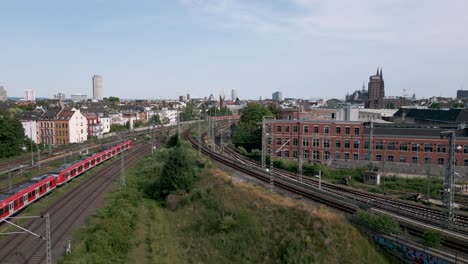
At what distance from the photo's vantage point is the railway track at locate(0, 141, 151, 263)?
845 inches

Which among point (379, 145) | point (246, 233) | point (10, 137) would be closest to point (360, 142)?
point (379, 145)

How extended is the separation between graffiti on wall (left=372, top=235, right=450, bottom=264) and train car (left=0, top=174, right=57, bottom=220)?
24621 mm

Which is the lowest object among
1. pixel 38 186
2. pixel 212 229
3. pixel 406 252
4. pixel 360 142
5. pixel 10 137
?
pixel 212 229

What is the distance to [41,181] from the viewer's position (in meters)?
32.1

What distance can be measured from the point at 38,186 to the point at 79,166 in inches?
413

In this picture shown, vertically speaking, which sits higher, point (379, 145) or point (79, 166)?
point (379, 145)

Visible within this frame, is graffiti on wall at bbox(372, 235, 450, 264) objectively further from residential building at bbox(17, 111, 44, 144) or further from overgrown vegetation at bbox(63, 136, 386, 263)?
residential building at bbox(17, 111, 44, 144)

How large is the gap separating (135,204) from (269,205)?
41.3 feet

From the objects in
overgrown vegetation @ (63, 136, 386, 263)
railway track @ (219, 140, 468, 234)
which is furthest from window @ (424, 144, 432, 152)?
overgrown vegetation @ (63, 136, 386, 263)

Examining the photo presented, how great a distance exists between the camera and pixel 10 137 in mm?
54406

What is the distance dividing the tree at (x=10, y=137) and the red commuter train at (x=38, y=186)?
16.0 m

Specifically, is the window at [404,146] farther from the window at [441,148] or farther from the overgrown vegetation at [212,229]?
the overgrown vegetation at [212,229]

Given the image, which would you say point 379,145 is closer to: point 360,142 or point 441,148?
point 360,142

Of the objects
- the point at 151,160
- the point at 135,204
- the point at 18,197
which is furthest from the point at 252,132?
the point at 18,197
